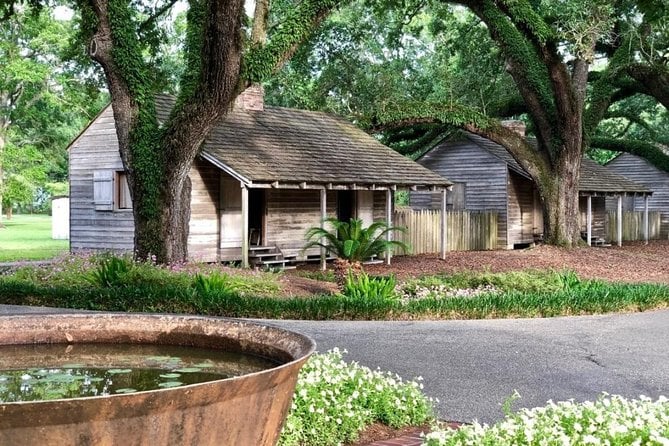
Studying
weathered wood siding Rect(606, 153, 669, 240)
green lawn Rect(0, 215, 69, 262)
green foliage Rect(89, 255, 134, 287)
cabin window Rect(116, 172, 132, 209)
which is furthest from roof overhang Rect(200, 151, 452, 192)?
weathered wood siding Rect(606, 153, 669, 240)

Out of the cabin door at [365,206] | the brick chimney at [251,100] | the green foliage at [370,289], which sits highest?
the brick chimney at [251,100]

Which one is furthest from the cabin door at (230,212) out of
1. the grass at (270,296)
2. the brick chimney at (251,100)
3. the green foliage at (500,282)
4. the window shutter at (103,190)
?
the green foliage at (500,282)

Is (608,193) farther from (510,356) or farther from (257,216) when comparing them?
(510,356)

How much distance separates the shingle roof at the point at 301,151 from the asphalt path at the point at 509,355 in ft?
32.9

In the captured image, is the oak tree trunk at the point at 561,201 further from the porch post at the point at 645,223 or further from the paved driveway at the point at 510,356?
the paved driveway at the point at 510,356

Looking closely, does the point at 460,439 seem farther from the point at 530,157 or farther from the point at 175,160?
the point at 530,157

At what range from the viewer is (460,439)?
5363 millimetres

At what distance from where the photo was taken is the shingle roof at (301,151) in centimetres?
2352

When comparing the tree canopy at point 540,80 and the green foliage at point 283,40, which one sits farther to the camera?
the tree canopy at point 540,80

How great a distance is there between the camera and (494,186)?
3419cm

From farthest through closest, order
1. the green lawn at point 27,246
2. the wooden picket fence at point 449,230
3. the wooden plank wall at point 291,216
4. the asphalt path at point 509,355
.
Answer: the green lawn at point 27,246, the wooden picket fence at point 449,230, the wooden plank wall at point 291,216, the asphalt path at point 509,355

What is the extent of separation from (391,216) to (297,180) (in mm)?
6760

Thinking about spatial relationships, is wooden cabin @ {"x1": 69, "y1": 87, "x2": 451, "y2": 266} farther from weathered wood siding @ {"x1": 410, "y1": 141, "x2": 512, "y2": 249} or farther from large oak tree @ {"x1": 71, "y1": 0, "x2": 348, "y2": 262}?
weathered wood siding @ {"x1": 410, "y1": 141, "x2": 512, "y2": 249}

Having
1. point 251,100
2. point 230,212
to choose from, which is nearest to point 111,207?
point 230,212
